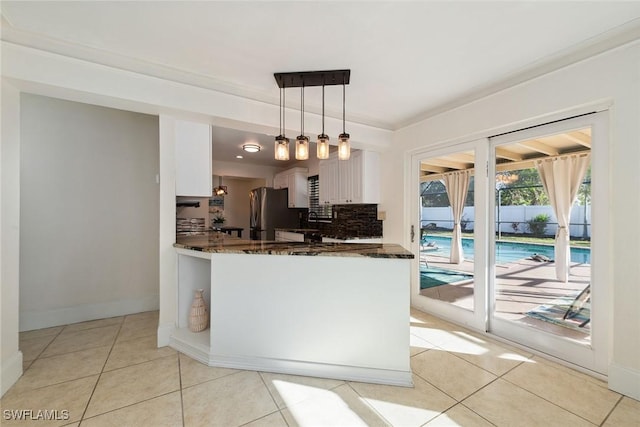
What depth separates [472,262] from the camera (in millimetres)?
2938

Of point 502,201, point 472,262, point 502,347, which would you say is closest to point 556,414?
point 502,347

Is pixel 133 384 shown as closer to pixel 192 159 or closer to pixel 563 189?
pixel 192 159

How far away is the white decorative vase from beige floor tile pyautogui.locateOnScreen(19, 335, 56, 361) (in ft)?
4.14

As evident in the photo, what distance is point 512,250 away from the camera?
105 inches

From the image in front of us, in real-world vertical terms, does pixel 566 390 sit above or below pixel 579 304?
below

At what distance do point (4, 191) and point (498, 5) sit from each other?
3460 millimetres

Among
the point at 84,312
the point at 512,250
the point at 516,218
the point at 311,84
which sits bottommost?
the point at 84,312

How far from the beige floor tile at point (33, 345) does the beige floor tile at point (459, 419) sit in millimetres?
3222

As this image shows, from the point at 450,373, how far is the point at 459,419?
52cm

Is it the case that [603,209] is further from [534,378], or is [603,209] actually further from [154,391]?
[154,391]

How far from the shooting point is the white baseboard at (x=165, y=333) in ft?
8.14

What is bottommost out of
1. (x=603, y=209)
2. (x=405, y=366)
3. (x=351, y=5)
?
(x=405, y=366)

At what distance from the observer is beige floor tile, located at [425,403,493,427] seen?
1558 millimetres

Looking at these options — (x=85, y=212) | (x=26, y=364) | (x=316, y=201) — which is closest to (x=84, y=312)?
(x=26, y=364)
